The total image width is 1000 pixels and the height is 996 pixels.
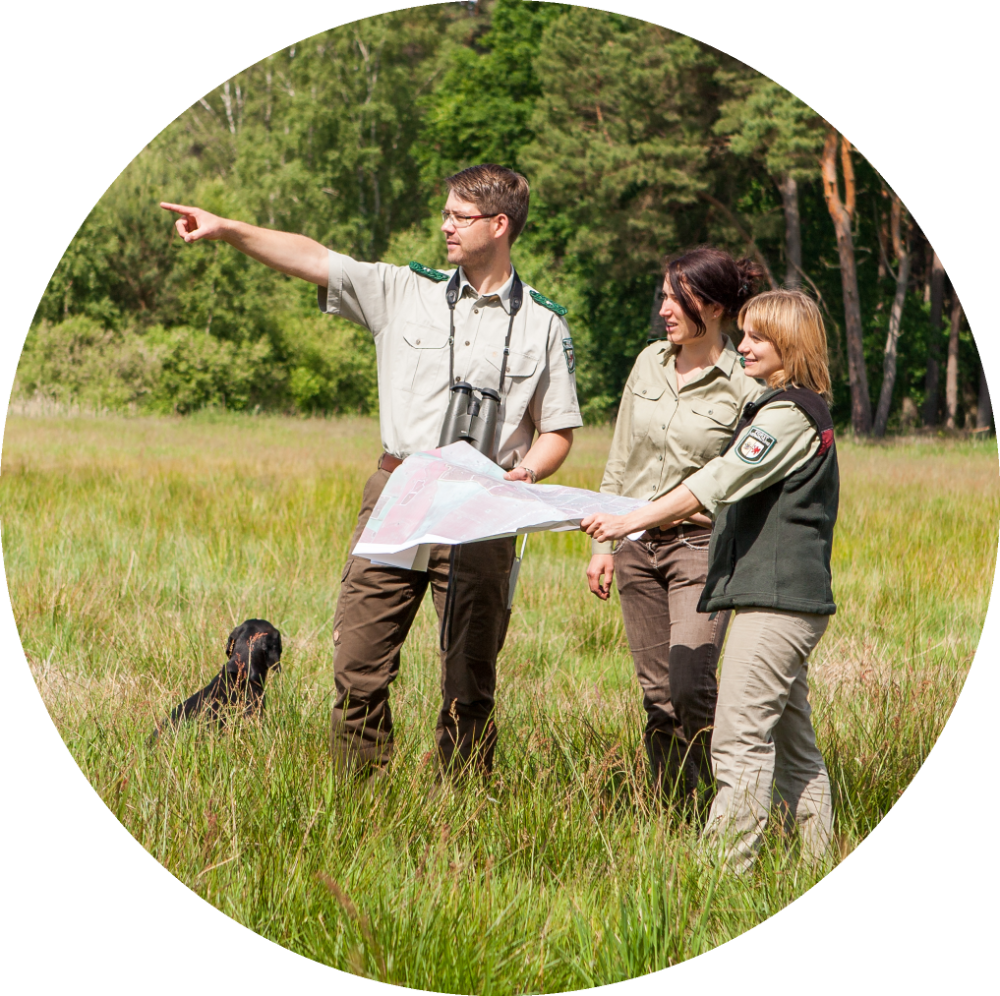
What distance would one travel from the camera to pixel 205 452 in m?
14.9

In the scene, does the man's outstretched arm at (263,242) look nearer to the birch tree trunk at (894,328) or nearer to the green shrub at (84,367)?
the birch tree trunk at (894,328)

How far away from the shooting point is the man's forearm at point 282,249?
A: 368 centimetres

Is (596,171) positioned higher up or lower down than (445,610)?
higher up

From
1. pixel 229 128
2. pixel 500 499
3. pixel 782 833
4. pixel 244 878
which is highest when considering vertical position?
pixel 229 128

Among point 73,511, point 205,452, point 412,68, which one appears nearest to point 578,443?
point 205,452

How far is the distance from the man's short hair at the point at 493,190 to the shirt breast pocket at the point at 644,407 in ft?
2.61

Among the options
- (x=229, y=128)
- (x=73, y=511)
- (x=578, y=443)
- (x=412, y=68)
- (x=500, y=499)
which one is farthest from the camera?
(x=229, y=128)

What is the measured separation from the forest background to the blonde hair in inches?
793

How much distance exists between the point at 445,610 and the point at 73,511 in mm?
6437

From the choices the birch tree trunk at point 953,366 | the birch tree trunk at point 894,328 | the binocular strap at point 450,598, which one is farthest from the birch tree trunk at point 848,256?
the binocular strap at point 450,598

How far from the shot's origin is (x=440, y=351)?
3.91 m

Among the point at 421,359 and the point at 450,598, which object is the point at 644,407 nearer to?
the point at 421,359

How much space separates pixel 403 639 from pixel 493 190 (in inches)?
65.9

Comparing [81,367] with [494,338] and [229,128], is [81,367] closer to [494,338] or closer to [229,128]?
[229,128]
